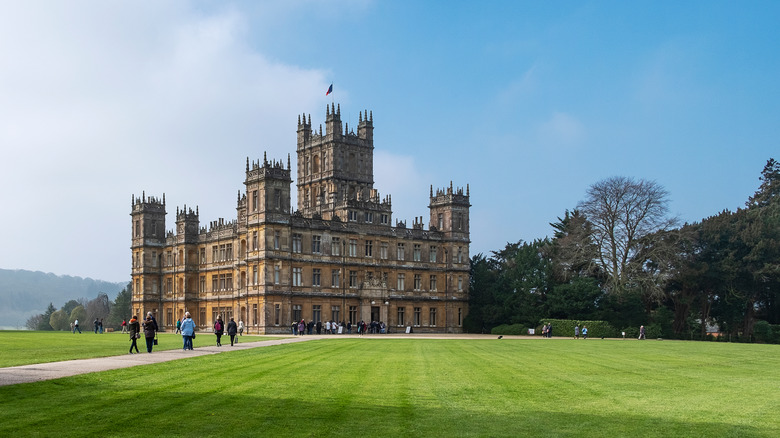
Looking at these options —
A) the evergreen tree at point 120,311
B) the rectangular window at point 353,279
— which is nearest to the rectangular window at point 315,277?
the rectangular window at point 353,279

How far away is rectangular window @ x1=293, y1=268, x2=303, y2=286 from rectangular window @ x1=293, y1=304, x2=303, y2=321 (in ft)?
6.12

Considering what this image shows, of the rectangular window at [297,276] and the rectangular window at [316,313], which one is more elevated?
the rectangular window at [297,276]

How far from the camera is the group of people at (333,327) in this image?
7000 cm

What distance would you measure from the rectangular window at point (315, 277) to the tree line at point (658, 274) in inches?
699

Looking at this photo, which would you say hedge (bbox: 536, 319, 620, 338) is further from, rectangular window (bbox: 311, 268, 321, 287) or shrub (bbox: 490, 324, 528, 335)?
rectangular window (bbox: 311, 268, 321, 287)

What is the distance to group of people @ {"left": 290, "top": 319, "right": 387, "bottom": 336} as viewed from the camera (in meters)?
70.0

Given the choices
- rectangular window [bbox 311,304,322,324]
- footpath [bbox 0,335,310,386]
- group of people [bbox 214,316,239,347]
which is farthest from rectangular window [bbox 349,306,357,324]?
footpath [bbox 0,335,310,386]

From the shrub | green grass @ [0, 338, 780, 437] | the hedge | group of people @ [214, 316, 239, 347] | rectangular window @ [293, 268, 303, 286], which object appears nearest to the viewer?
green grass @ [0, 338, 780, 437]

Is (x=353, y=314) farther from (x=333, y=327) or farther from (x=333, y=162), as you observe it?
(x=333, y=162)

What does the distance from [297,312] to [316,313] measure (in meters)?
2.13

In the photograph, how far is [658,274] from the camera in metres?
70.9

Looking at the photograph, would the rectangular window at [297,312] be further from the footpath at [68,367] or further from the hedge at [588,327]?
the footpath at [68,367]

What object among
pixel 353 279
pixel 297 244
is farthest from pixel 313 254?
pixel 353 279

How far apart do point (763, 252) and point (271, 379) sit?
58.6 metres
